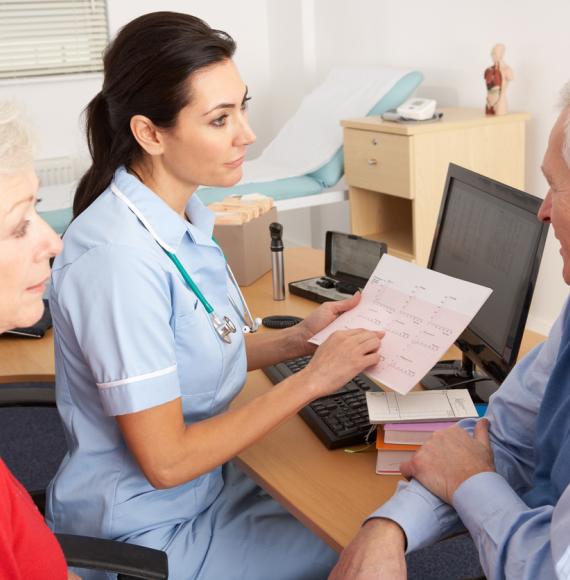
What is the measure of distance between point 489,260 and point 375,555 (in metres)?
0.68

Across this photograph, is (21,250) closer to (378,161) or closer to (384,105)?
(378,161)

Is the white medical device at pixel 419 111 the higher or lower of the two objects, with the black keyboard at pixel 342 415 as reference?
higher

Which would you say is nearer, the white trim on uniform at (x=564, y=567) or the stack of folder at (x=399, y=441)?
the white trim on uniform at (x=564, y=567)

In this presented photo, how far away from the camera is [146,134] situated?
172 centimetres

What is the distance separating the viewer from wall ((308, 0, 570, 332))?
378 centimetres

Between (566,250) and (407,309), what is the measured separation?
392 mm

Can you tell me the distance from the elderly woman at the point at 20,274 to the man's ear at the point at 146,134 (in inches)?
18.8

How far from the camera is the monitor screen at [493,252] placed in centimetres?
158

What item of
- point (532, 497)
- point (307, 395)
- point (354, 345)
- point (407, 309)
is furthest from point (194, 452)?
point (532, 497)

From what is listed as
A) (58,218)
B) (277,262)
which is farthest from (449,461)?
(58,218)

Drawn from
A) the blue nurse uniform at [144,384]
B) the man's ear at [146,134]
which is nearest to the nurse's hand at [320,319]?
the blue nurse uniform at [144,384]

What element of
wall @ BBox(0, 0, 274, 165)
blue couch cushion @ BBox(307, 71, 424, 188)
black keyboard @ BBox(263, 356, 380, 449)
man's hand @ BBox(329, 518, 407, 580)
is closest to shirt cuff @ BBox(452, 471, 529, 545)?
man's hand @ BBox(329, 518, 407, 580)

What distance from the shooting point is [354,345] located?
1.62 meters

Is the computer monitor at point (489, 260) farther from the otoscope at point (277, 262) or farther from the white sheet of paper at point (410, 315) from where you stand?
the otoscope at point (277, 262)
